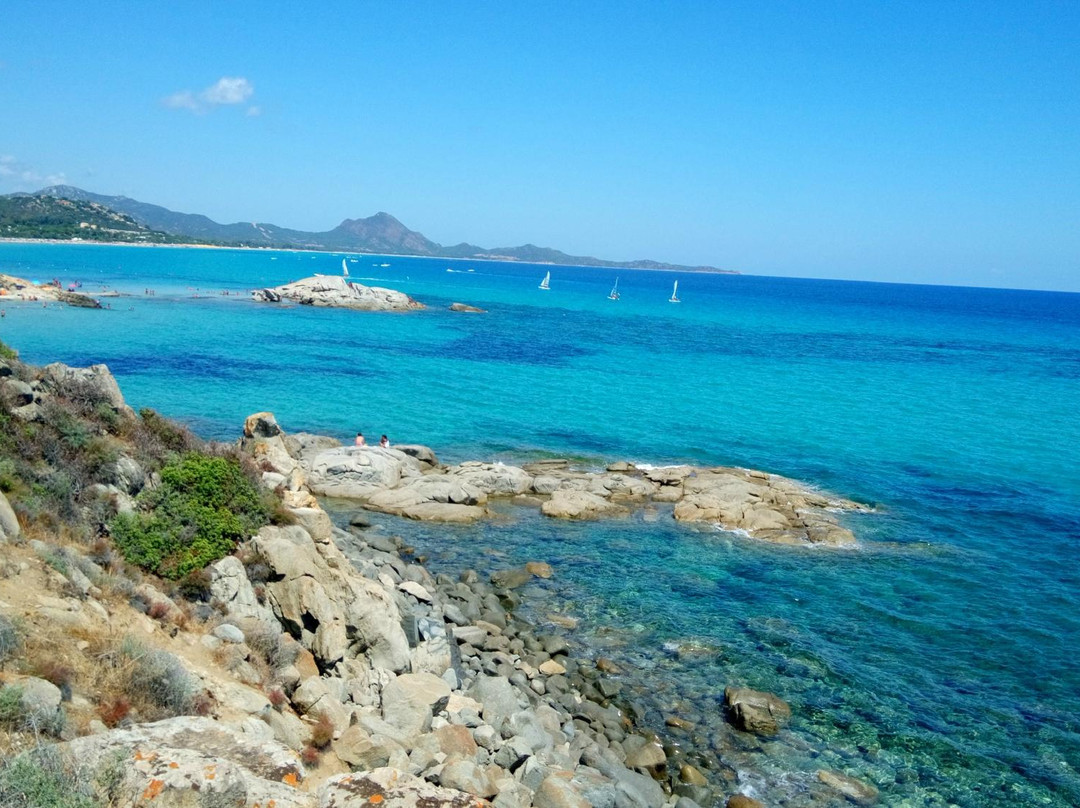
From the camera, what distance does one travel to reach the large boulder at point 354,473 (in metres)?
29.7

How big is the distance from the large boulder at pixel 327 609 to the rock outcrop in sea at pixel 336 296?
8912 centimetres

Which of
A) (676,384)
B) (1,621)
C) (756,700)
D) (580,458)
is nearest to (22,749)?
(1,621)

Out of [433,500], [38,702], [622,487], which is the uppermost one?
[38,702]

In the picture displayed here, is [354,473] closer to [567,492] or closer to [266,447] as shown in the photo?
[567,492]

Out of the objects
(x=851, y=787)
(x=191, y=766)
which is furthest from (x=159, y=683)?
(x=851, y=787)

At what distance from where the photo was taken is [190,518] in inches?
571

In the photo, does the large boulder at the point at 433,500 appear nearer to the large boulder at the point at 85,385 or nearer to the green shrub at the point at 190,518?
the green shrub at the point at 190,518

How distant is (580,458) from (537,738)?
23607 mm

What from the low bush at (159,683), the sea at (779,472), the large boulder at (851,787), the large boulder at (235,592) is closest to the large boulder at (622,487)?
the sea at (779,472)

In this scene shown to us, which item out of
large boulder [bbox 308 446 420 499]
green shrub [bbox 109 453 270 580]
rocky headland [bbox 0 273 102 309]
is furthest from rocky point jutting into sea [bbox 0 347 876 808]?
rocky headland [bbox 0 273 102 309]

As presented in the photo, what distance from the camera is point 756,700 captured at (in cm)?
1688

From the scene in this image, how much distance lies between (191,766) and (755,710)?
12868 millimetres

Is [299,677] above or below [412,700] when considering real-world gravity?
above

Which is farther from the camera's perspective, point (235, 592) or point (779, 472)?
point (779, 472)
